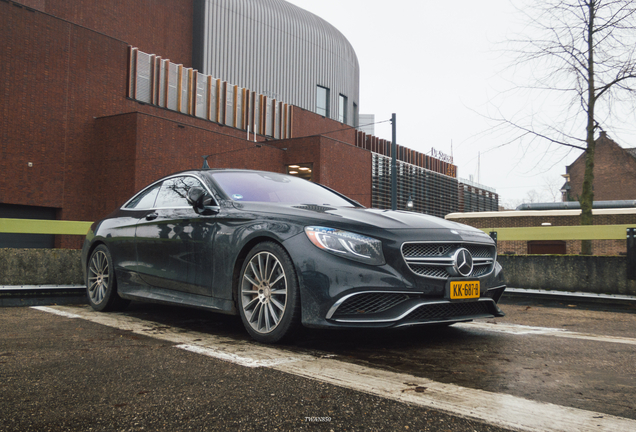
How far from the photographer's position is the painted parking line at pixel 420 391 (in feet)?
7.38

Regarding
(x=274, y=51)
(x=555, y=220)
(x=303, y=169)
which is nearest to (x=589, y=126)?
(x=555, y=220)

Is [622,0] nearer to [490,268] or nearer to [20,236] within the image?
[490,268]

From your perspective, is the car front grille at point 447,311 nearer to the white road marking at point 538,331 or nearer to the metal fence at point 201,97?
the white road marking at point 538,331

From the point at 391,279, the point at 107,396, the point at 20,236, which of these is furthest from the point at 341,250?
the point at 20,236

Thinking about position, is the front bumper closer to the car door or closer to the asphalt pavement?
the asphalt pavement

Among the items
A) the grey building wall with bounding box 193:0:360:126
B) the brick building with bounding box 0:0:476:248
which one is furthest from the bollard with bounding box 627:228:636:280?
the grey building wall with bounding box 193:0:360:126

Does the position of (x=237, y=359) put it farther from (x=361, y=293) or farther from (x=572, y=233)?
(x=572, y=233)

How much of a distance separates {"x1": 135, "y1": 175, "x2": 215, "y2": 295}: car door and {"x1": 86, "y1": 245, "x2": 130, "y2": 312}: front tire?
656 millimetres

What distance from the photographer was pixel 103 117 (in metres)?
21.4

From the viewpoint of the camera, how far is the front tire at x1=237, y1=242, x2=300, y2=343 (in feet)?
12.6

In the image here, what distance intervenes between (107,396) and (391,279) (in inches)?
76.7

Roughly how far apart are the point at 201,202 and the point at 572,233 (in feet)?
20.4

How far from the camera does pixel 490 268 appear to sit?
448 centimetres

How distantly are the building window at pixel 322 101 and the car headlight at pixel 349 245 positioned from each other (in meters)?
33.5
